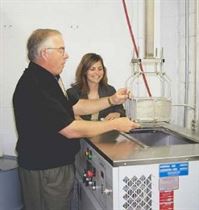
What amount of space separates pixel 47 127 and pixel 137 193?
1.67 feet

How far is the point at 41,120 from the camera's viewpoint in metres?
1.53

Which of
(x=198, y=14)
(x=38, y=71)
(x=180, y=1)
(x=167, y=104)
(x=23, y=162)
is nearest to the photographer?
(x=38, y=71)

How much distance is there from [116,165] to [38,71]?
0.59 metres

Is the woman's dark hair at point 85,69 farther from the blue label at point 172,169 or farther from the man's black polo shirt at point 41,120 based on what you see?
the blue label at point 172,169

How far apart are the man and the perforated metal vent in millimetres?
312

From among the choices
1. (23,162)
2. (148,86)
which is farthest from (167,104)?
(23,162)

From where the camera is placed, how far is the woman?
7.83ft

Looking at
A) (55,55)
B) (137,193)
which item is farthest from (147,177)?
(55,55)

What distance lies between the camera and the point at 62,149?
163 cm

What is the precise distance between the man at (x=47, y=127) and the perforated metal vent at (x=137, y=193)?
12.3 inches

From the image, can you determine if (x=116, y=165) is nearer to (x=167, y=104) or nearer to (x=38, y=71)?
(x=38, y=71)

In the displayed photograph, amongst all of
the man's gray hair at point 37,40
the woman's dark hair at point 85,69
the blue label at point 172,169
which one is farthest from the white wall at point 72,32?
the blue label at point 172,169

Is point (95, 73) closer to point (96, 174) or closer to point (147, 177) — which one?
point (96, 174)

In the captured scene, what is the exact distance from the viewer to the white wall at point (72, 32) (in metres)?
2.38
